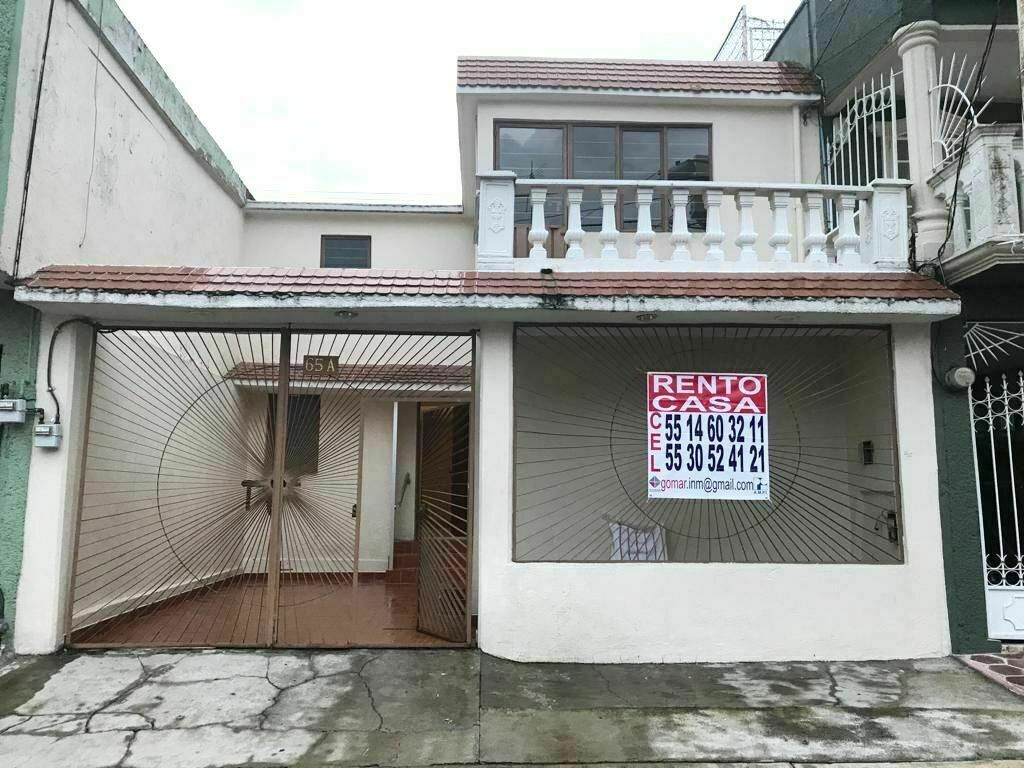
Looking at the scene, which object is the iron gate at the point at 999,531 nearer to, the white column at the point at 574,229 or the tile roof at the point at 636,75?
the white column at the point at 574,229

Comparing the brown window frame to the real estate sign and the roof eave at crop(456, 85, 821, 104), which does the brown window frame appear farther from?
the real estate sign

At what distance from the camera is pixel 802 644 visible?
18.1 feet

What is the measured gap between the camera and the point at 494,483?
5.59m

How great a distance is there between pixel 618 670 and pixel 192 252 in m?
7.17

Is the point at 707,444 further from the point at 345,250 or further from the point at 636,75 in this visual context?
the point at 345,250

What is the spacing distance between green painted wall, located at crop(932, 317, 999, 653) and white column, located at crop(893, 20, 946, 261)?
0.81 m

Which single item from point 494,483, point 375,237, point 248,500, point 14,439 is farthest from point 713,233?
point 375,237

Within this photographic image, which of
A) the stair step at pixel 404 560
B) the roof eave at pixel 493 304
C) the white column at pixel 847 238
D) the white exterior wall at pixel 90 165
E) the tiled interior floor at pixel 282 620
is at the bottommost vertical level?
the tiled interior floor at pixel 282 620

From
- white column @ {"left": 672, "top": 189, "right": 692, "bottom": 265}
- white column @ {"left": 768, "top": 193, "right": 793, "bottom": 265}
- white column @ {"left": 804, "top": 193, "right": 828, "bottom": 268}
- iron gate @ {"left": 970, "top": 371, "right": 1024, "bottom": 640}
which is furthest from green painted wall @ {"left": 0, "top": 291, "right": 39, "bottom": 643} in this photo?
iron gate @ {"left": 970, "top": 371, "right": 1024, "bottom": 640}

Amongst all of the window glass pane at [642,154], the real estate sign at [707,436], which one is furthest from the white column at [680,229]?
the window glass pane at [642,154]

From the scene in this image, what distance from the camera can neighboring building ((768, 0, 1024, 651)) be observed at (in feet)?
17.3

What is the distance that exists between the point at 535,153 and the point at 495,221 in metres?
2.89

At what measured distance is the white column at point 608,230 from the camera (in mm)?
6023

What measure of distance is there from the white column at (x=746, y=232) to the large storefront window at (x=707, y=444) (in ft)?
2.17
